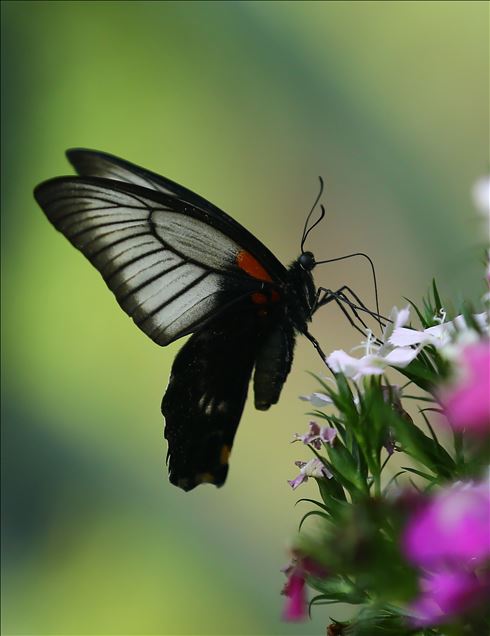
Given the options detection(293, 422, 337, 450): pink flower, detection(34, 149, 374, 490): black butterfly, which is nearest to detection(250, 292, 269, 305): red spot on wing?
detection(34, 149, 374, 490): black butterfly

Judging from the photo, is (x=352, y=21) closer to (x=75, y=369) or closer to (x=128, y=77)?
(x=128, y=77)

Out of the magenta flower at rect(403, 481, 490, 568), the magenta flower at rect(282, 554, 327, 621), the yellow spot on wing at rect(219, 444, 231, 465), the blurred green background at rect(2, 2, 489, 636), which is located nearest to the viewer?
the magenta flower at rect(403, 481, 490, 568)

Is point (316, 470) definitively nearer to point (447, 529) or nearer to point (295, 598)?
point (295, 598)

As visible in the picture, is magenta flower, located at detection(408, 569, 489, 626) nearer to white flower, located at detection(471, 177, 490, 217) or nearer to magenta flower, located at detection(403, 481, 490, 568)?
magenta flower, located at detection(403, 481, 490, 568)

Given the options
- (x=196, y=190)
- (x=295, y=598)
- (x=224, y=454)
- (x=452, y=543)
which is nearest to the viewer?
(x=452, y=543)

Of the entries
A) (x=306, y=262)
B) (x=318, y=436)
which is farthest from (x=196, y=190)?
(x=318, y=436)

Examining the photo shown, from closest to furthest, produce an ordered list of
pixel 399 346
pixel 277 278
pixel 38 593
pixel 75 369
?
1. pixel 399 346
2. pixel 277 278
3. pixel 38 593
4. pixel 75 369

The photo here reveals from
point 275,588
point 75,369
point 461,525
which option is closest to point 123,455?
point 75,369
